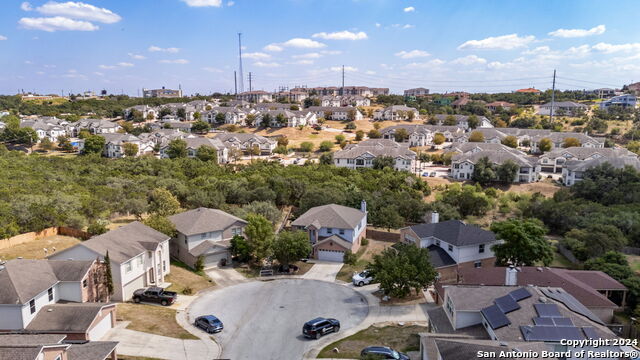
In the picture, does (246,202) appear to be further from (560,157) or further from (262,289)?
(560,157)

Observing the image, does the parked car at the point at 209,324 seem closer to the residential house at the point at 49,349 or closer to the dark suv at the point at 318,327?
the dark suv at the point at 318,327

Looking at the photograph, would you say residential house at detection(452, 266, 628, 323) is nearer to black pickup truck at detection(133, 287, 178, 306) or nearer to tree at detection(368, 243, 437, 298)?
tree at detection(368, 243, 437, 298)

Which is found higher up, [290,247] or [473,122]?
[473,122]

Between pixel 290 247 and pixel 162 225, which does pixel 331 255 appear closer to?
pixel 290 247

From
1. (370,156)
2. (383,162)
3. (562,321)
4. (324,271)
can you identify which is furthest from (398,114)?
(562,321)

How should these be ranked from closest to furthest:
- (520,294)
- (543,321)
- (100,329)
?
1. (543,321)
2. (520,294)
3. (100,329)

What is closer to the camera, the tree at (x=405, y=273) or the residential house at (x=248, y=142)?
the tree at (x=405, y=273)

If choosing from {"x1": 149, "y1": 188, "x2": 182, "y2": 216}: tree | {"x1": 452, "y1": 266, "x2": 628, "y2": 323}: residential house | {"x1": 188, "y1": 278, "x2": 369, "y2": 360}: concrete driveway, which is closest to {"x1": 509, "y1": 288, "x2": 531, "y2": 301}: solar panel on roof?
{"x1": 452, "y1": 266, "x2": 628, "y2": 323}: residential house

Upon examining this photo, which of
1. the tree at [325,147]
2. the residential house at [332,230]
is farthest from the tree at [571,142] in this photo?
the residential house at [332,230]
